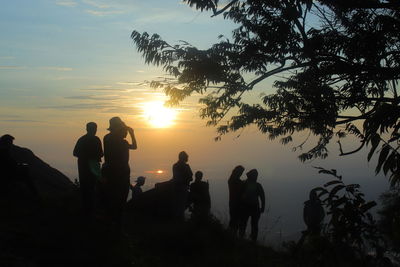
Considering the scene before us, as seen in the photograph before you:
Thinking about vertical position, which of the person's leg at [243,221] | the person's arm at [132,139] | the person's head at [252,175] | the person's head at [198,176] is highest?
the person's arm at [132,139]

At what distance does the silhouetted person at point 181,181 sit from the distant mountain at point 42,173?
3.79 metres

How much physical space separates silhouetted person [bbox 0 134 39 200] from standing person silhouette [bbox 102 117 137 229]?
1.98m

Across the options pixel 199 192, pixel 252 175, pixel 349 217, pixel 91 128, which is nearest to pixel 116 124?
pixel 91 128

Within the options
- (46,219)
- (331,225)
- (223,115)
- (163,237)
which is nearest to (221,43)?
(223,115)

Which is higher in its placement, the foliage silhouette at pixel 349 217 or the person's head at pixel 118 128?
the person's head at pixel 118 128

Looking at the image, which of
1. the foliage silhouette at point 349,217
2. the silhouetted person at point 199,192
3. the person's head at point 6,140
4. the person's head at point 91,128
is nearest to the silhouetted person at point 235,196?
the silhouetted person at point 199,192

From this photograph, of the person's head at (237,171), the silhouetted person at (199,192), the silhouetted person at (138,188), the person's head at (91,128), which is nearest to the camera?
the person's head at (91,128)

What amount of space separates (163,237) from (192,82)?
11.5ft

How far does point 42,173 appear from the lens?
13883 millimetres

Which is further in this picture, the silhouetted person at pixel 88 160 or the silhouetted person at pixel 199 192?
the silhouetted person at pixel 199 192

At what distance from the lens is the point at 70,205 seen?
9227 millimetres

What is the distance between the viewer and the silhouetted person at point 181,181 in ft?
34.7

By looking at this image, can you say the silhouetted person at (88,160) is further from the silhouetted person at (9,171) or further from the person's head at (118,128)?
the silhouetted person at (9,171)

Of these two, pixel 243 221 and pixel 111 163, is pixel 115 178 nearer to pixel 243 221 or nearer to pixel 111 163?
pixel 111 163
